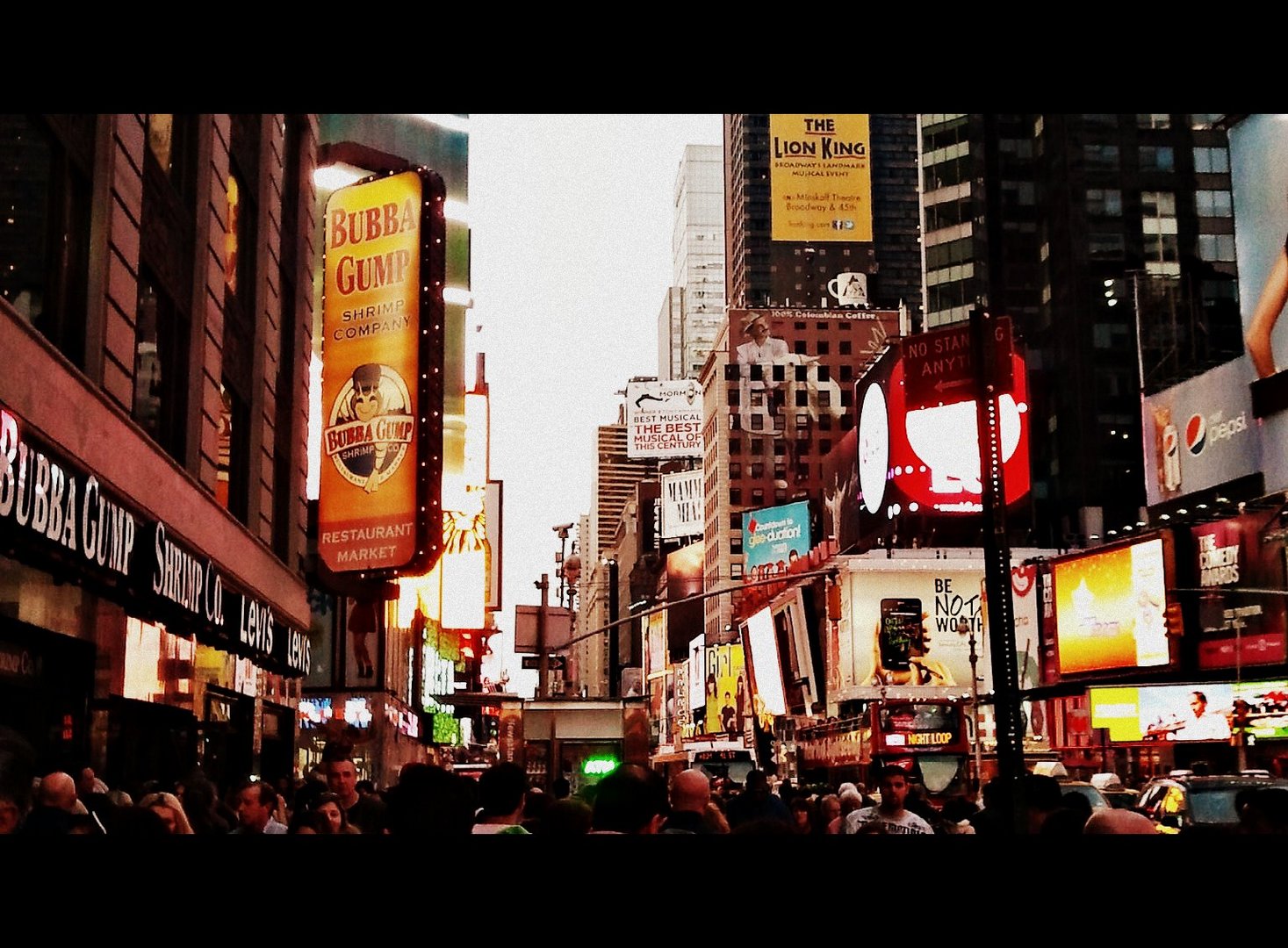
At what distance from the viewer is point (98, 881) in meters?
3.43

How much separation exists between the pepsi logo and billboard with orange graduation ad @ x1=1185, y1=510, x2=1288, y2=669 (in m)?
5.36

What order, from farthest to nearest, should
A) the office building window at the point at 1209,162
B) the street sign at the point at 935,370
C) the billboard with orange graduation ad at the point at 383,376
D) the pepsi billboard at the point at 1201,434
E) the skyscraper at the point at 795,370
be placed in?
the skyscraper at the point at 795,370 → the office building window at the point at 1209,162 → the street sign at the point at 935,370 → the pepsi billboard at the point at 1201,434 → the billboard with orange graduation ad at the point at 383,376

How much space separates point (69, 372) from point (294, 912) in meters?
13.9

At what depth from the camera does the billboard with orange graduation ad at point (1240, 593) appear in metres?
62.4

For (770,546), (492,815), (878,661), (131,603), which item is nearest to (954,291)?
(770,546)

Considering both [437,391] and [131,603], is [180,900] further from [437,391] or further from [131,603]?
[437,391]

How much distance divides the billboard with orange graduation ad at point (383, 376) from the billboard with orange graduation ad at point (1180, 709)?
3811 cm

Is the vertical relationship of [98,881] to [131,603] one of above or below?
below

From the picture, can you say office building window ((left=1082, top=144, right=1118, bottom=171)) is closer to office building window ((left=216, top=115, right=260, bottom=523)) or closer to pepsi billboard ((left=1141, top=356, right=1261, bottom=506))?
pepsi billboard ((left=1141, top=356, right=1261, bottom=506))

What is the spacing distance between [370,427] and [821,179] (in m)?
153

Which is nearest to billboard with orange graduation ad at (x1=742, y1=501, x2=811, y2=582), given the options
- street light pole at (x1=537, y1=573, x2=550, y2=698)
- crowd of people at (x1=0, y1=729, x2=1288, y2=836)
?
street light pole at (x1=537, y1=573, x2=550, y2=698)

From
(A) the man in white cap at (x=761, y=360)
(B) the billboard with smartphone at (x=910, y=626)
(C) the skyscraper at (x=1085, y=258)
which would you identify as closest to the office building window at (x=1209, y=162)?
(C) the skyscraper at (x=1085, y=258)

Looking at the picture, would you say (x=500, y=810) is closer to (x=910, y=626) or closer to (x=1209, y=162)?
(x=910, y=626)

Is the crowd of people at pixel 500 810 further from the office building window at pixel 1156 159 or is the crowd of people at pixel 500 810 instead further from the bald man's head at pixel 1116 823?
the office building window at pixel 1156 159
